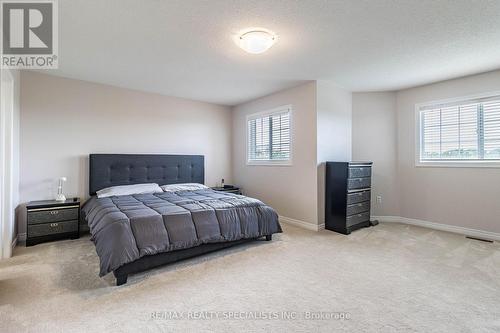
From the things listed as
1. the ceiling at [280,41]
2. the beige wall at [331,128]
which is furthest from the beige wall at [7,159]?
the beige wall at [331,128]

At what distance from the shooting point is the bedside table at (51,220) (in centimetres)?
321

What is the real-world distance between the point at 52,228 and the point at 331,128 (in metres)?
4.52

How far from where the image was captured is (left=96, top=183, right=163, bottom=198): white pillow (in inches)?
146

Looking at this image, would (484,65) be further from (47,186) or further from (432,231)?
(47,186)

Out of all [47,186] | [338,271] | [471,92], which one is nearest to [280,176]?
[338,271]

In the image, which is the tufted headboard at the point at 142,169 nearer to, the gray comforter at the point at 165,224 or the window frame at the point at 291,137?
the gray comforter at the point at 165,224

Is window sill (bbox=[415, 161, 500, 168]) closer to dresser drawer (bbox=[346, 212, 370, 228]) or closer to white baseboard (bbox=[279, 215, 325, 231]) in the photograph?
dresser drawer (bbox=[346, 212, 370, 228])

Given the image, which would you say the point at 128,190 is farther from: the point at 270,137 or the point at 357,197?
the point at 357,197

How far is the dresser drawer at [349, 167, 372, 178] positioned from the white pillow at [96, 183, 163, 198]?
323cm

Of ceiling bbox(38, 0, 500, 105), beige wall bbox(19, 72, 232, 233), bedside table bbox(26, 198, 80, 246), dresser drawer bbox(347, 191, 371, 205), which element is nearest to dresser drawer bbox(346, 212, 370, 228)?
dresser drawer bbox(347, 191, 371, 205)

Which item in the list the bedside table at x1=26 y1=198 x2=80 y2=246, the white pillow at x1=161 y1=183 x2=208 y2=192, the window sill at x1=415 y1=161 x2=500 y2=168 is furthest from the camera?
the white pillow at x1=161 y1=183 x2=208 y2=192

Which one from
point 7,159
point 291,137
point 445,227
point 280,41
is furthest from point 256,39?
point 445,227

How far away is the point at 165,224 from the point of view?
254 centimetres

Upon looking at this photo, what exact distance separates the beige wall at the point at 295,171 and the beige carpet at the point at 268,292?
114 centimetres
